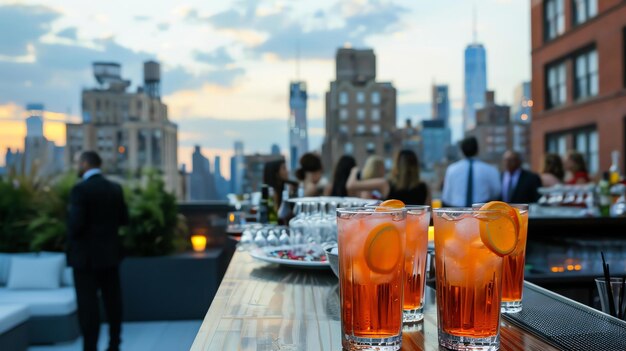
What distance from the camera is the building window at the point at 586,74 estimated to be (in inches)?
543

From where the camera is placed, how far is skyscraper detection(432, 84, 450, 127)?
45.1 feet

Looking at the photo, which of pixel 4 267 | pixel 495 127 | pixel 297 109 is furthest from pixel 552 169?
pixel 495 127

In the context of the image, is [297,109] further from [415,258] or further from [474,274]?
[474,274]

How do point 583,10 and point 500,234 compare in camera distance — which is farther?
point 583,10

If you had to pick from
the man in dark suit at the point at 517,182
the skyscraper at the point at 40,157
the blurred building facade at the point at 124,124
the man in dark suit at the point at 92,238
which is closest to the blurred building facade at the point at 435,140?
the man in dark suit at the point at 517,182

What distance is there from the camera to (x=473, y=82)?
1291 cm

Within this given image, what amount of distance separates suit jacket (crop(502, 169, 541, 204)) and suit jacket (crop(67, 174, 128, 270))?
12.1 ft

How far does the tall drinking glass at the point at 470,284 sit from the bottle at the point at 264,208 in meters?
2.18

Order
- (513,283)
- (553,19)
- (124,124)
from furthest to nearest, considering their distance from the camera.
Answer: (553,19) < (124,124) < (513,283)

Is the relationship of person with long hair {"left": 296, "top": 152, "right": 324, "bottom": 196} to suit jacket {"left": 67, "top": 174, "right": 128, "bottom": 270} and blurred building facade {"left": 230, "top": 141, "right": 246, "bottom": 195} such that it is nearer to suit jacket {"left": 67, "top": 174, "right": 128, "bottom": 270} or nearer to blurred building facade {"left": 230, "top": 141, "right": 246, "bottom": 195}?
blurred building facade {"left": 230, "top": 141, "right": 246, "bottom": 195}

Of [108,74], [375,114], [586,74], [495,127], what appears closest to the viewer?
[108,74]

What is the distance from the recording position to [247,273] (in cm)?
155

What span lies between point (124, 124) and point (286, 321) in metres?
13.9

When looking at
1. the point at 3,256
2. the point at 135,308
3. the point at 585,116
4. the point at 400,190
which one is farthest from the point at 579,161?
the point at 585,116
